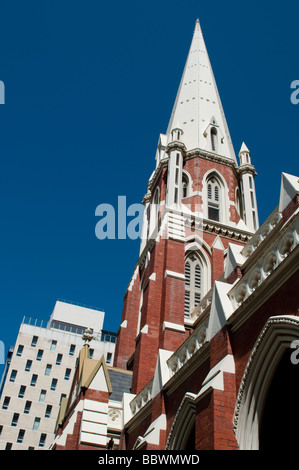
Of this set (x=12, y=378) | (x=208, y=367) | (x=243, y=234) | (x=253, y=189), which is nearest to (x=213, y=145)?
(x=253, y=189)

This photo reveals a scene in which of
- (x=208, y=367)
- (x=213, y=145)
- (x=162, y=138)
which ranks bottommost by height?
(x=208, y=367)

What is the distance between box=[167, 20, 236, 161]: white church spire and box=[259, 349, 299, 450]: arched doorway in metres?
23.4

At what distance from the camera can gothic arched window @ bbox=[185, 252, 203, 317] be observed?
24.3 m

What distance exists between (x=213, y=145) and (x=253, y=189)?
14.3ft

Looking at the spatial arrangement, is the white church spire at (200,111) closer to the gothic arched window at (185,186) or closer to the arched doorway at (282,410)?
the gothic arched window at (185,186)

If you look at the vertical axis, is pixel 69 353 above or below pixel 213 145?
above

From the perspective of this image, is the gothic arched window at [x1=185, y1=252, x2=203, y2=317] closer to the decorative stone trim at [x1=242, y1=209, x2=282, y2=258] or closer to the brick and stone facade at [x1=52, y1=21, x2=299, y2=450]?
the brick and stone facade at [x1=52, y1=21, x2=299, y2=450]

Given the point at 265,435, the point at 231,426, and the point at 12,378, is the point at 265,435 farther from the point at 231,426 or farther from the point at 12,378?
the point at 12,378

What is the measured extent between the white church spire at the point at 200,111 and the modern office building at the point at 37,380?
4165 centimetres

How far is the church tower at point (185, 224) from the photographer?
21.3m

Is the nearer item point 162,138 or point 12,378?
point 162,138

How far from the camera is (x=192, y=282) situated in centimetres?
2512
